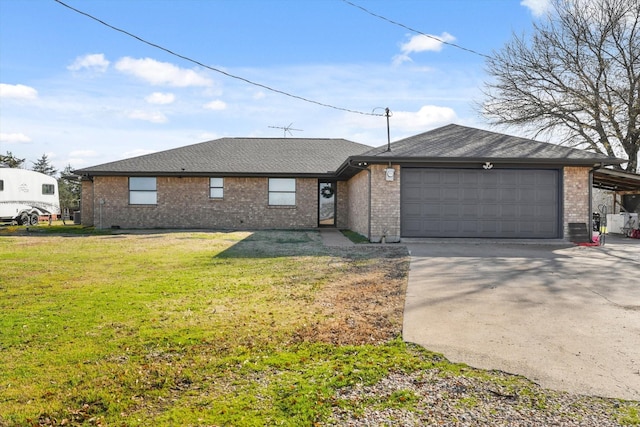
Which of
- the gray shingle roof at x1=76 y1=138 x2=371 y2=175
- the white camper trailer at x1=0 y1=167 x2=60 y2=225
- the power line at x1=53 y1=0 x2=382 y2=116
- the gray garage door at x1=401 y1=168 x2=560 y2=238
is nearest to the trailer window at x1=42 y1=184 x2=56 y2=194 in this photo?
the white camper trailer at x1=0 y1=167 x2=60 y2=225

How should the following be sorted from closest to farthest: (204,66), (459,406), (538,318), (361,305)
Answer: (459,406) → (538,318) → (361,305) → (204,66)

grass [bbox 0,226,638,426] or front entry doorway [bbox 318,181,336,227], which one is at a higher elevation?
front entry doorway [bbox 318,181,336,227]

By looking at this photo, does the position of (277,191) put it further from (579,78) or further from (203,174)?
(579,78)

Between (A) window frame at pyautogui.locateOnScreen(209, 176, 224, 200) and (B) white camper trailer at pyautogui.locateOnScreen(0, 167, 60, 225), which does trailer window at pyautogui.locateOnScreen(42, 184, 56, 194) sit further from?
(A) window frame at pyautogui.locateOnScreen(209, 176, 224, 200)

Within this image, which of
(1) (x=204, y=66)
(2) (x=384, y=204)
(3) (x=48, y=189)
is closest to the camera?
(1) (x=204, y=66)

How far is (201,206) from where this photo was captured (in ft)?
67.8

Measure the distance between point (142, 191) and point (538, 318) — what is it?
19.0 meters

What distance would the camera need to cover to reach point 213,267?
8.99m

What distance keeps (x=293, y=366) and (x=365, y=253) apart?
764cm

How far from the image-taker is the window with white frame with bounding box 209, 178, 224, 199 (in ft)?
67.7

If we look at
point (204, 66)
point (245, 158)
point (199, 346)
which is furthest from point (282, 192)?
point (199, 346)

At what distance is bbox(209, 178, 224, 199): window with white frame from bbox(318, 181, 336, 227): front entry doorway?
458 centimetres

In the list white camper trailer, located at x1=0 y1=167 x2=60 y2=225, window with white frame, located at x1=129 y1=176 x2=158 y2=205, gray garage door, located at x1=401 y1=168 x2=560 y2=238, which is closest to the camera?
gray garage door, located at x1=401 y1=168 x2=560 y2=238

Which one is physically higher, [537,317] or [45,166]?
[45,166]
